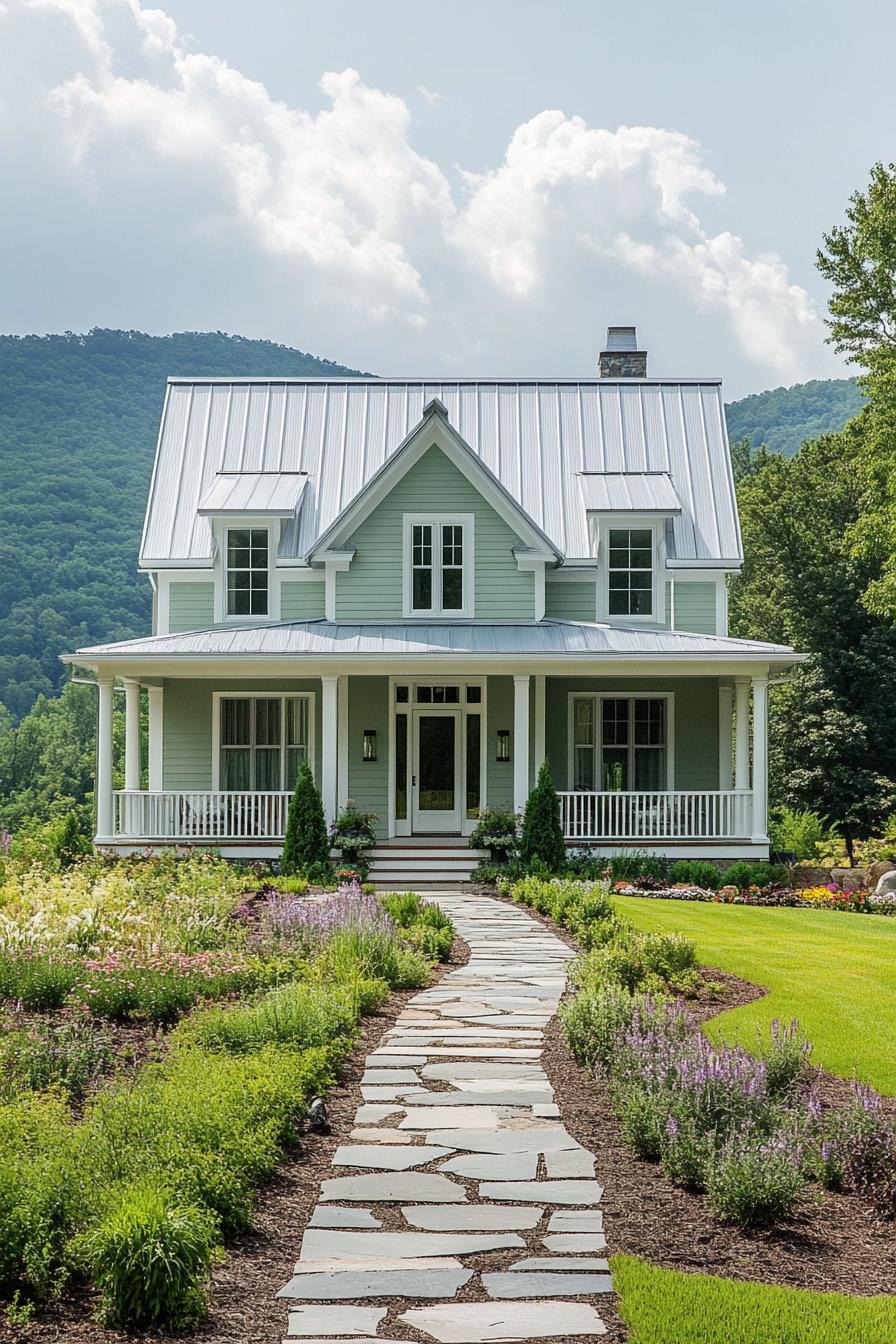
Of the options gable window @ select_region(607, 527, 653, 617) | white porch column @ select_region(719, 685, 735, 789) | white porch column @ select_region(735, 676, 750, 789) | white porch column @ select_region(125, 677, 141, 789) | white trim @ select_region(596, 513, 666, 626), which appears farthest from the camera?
gable window @ select_region(607, 527, 653, 617)

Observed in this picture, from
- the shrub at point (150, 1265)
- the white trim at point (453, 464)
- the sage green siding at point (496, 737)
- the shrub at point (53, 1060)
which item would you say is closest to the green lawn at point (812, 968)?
the shrub at point (150, 1265)

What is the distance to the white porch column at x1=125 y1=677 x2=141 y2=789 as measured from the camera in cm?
2097

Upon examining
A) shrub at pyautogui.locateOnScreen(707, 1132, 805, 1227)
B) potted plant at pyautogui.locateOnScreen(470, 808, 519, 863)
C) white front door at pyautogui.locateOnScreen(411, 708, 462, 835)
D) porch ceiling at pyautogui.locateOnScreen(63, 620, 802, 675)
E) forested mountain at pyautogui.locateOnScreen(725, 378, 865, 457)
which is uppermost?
forested mountain at pyautogui.locateOnScreen(725, 378, 865, 457)

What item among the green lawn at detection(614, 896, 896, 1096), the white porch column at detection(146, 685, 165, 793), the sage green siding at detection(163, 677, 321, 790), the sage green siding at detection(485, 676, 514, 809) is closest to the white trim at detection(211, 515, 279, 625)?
the sage green siding at detection(163, 677, 321, 790)

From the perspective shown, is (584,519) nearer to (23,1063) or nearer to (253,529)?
(253,529)

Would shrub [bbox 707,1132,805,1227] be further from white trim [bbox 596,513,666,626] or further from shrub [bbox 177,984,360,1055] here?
white trim [bbox 596,513,666,626]

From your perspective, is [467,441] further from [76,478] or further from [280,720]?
[76,478]

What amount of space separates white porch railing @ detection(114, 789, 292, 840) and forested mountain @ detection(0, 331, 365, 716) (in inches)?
1428

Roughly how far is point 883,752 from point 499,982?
23.6 meters

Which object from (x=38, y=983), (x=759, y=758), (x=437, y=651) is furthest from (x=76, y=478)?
(x=38, y=983)

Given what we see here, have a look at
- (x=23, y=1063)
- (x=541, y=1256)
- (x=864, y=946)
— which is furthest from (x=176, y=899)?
(x=541, y=1256)

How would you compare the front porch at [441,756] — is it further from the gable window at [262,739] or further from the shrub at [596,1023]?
the shrub at [596,1023]

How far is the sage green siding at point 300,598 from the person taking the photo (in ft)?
74.6

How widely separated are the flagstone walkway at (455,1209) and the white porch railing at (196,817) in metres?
11.8
